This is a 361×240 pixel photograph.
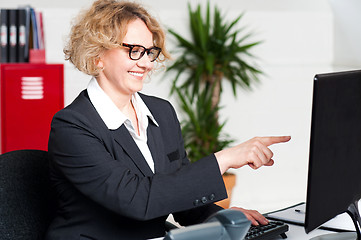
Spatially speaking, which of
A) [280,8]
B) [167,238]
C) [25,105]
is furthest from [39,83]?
[167,238]

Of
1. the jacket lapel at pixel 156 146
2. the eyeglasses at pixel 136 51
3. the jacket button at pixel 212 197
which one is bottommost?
the jacket button at pixel 212 197

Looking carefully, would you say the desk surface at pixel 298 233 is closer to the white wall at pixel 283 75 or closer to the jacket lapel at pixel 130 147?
the jacket lapel at pixel 130 147

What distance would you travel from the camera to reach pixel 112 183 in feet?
5.70

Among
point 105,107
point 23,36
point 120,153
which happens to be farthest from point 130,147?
point 23,36

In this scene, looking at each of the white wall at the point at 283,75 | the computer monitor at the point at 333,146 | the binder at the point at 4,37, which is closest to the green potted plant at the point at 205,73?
the white wall at the point at 283,75

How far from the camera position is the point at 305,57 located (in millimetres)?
5297

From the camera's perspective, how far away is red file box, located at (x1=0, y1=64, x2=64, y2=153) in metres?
4.08

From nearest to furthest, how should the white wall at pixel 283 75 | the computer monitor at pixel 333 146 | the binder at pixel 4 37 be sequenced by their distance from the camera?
the computer monitor at pixel 333 146 < the binder at pixel 4 37 < the white wall at pixel 283 75

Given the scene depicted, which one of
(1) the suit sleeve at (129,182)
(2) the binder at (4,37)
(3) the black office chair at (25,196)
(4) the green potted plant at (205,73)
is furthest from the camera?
(4) the green potted plant at (205,73)

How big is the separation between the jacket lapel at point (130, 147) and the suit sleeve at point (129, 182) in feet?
0.41

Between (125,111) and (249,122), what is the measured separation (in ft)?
10.4

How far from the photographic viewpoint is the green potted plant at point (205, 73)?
477cm

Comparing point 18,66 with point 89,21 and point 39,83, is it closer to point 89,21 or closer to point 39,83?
point 39,83

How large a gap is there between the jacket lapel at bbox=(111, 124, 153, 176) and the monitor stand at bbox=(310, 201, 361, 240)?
0.60m
